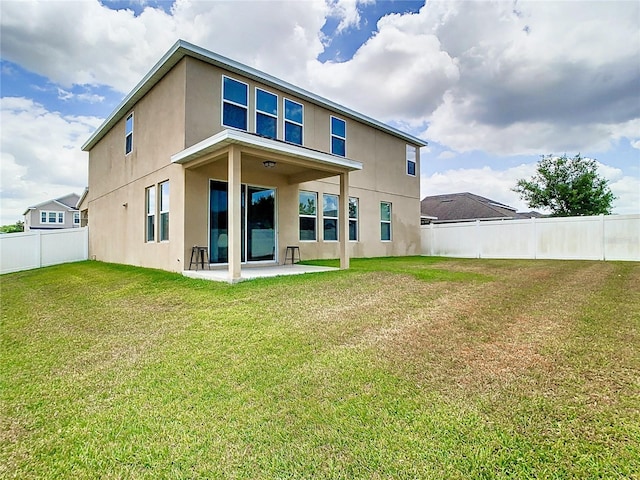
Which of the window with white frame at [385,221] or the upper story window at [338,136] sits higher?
the upper story window at [338,136]

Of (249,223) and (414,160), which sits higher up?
(414,160)

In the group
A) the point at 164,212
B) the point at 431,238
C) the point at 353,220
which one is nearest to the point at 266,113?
the point at 164,212

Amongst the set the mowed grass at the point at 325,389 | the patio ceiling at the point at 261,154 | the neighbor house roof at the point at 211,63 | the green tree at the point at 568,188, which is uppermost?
the neighbor house roof at the point at 211,63

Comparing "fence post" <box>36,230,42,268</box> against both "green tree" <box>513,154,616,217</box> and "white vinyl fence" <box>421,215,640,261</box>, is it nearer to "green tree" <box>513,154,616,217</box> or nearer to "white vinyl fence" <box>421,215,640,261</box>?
"white vinyl fence" <box>421,215,640,261</box>

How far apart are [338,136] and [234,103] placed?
463 centimetres

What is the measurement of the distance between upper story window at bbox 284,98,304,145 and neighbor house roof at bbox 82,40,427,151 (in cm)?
35

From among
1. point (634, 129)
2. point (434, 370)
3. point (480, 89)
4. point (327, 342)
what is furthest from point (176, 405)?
point (634, 129)

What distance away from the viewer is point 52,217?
38.7 m

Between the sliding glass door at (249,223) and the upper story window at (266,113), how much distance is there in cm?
182

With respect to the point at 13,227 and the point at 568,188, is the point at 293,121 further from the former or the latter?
the point at 13,227

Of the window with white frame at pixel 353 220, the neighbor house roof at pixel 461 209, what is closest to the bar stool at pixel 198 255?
the window with white frame at pixel 353 220

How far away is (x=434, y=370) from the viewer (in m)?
3.28

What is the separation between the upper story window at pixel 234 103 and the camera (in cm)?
975

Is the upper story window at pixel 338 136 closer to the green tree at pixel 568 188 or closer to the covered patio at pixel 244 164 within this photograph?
the covered patio at pixel 244 164
